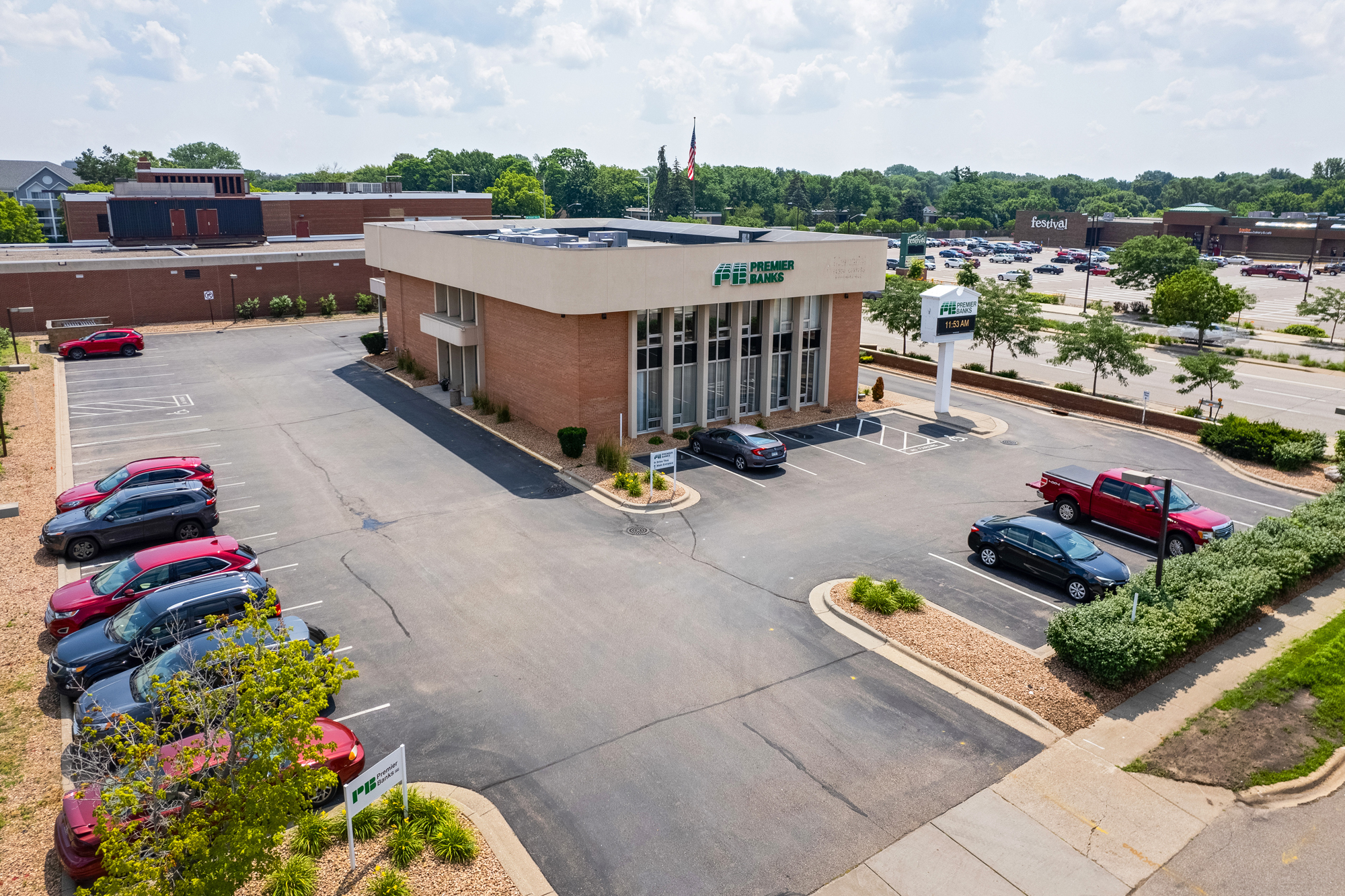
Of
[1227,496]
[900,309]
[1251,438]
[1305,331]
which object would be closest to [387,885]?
[1227,496]

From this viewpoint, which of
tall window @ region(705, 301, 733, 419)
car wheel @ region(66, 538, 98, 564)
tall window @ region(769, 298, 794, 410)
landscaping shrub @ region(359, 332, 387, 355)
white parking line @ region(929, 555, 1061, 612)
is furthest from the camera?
landscaping shrub @ region(359, 332, 387, 355)

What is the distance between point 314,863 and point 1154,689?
14.1m

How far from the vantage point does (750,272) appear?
31.7 meters

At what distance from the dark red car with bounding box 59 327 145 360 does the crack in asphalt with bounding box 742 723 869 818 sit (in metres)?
42.5

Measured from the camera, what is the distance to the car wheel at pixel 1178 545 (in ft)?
71.8

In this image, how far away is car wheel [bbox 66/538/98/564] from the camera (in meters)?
20.5

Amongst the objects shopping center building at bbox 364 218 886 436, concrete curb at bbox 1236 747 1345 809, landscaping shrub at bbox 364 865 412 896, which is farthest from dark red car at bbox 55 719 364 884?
shopping center building at bbox 364 218 886 436

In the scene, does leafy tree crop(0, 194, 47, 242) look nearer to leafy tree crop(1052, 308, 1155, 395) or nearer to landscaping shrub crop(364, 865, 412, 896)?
leafy tree crop(1052, 308, 1155, 395)

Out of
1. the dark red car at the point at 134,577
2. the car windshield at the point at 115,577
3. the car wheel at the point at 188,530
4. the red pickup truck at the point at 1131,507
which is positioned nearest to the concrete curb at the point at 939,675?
the red pickup truck at the point at 1131,507

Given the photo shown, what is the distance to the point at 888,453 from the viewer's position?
3062 centimetres

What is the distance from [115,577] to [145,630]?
289cm

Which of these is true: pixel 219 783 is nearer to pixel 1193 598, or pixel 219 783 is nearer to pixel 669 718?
pixel 669 718

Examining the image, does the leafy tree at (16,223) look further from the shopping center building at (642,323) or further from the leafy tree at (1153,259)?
the leafy tree at (1153,259)

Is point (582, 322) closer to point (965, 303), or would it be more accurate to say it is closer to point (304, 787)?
point (965, 303)
